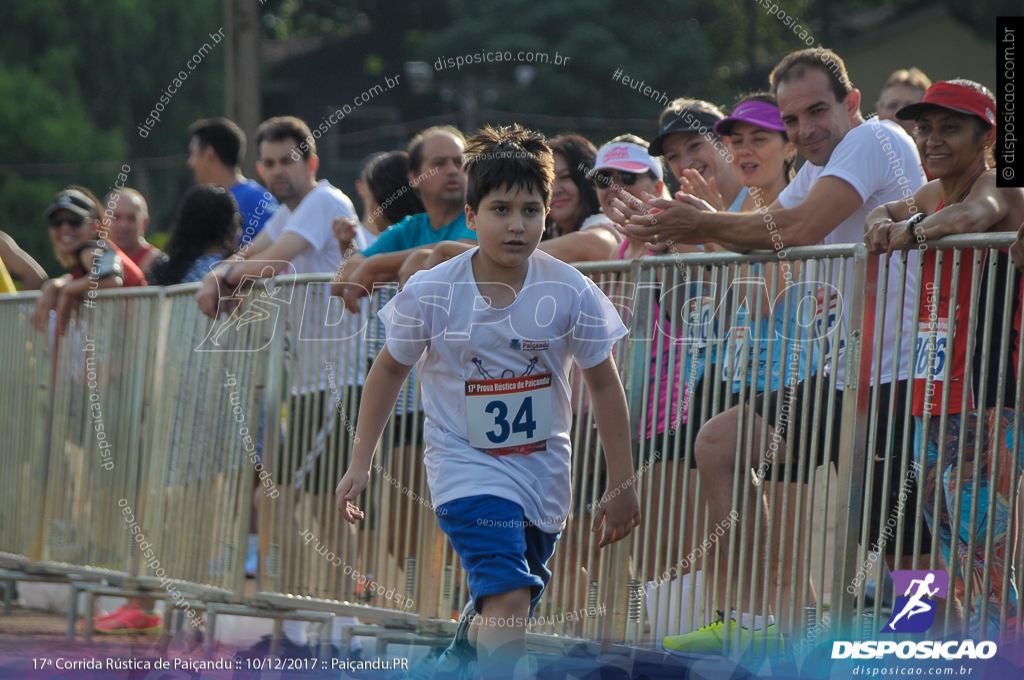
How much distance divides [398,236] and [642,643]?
89.5 inches

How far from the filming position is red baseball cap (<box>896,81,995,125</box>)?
4.57 m

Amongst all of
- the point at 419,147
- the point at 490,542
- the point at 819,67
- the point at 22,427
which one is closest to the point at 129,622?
the point at 22,427

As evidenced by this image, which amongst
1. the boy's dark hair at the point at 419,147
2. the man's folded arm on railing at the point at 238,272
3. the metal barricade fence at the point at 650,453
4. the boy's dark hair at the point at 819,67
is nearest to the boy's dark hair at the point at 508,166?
the metal barricade fence at the point at 650,453

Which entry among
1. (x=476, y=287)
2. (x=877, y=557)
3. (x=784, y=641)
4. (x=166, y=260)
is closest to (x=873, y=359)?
(x=877, y=557)

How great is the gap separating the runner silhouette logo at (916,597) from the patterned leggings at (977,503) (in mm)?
73

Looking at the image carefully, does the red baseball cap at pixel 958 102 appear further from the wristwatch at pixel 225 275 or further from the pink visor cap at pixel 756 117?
the wristwatch at pixel 225 275

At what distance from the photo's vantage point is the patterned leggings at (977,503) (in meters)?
4.07

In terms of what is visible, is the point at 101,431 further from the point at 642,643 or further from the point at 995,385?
the point at 995,385

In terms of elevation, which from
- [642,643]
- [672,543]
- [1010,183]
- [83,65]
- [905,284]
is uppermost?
[83,65]

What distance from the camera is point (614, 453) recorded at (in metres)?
4.35

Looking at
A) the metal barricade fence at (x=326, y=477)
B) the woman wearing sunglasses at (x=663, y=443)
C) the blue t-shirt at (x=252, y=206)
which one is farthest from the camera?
the blue t-shirt at (x=252, y=206)

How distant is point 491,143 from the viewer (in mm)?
4488

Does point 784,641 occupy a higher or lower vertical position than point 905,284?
lower

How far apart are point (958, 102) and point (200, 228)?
4.39 meters
